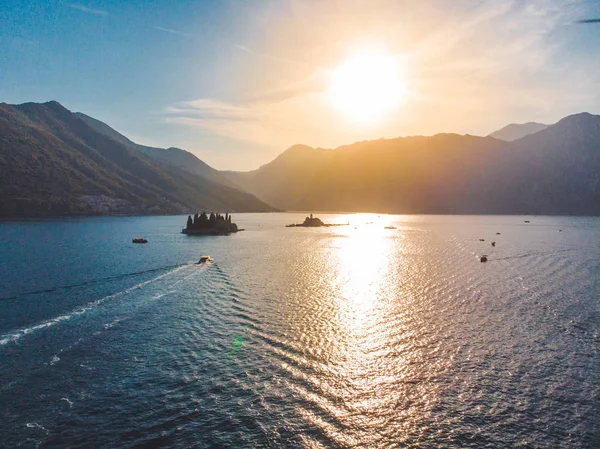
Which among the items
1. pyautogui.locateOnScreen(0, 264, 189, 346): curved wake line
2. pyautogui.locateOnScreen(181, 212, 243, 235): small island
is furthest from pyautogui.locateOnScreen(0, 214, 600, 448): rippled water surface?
pyautogui.locateOnScreen(181, 212, 243, 235): small island

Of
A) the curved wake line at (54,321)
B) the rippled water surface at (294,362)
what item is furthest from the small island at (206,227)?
the curved wake line at (54,321)

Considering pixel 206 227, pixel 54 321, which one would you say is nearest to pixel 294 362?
pixel 54 321

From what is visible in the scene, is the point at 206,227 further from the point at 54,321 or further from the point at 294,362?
the point at 294,362

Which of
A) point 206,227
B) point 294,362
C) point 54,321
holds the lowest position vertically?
point 294,362

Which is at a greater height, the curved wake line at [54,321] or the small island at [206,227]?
the small island at [206,227]

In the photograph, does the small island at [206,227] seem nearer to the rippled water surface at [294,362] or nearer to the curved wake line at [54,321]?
the rippled water surface at [294,362]

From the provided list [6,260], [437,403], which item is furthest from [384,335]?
[6,260]

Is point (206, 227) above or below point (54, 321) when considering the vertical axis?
above

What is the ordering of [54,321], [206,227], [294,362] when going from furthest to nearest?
1. [206,227]
2. [54,321]
3. [294,362]
